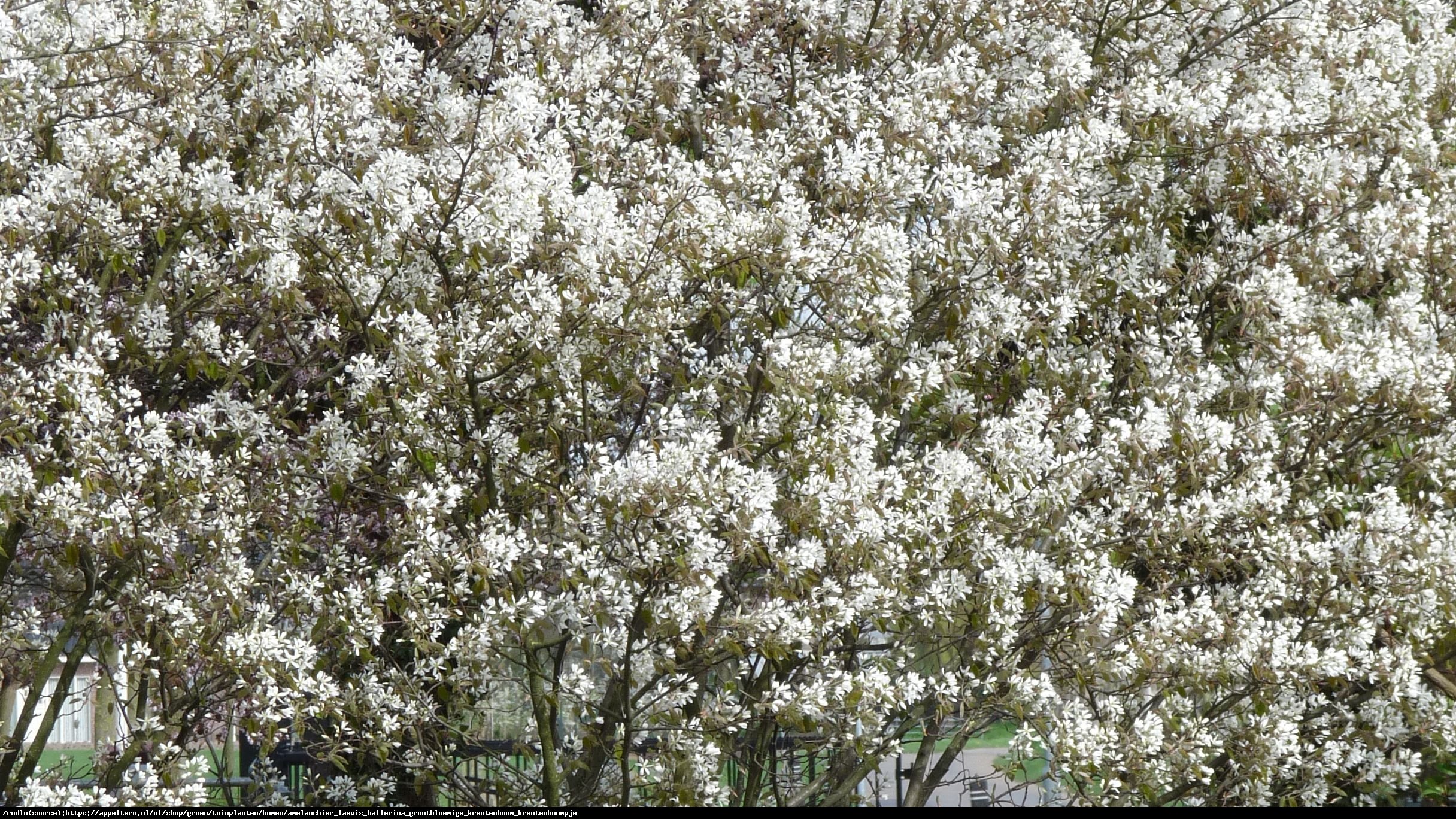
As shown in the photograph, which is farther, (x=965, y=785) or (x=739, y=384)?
(x=965, y=785)

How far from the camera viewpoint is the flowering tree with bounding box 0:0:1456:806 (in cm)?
526

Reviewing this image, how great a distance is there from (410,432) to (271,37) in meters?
2.06

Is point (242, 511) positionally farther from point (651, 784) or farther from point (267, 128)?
point (651, 784)

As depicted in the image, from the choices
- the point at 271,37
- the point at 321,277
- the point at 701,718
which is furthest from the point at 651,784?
the point at 271,37

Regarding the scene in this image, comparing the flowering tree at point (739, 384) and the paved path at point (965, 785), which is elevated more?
the flowering tree at point (739, 384)

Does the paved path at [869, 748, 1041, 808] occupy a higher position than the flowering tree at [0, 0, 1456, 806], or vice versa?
the flowering tree at [0, 0, 1456, 806]

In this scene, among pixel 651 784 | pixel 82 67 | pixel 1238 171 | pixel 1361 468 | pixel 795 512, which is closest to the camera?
pixel 795 512

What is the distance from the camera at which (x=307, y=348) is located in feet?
21.4

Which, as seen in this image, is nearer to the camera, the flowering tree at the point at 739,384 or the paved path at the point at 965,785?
the flowering tree at the point at 739,384

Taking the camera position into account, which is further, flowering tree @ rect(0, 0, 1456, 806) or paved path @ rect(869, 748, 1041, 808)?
paved path @ rect(869, 748, 1041, 808)

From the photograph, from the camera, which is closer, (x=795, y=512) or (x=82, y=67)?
(x=795, y=512)

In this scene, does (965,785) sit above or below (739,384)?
below

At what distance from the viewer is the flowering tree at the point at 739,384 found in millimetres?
5258

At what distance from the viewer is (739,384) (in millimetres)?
5961
